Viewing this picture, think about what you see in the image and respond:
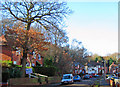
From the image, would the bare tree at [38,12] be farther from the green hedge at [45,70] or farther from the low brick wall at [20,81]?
the green hedge at [45,70]

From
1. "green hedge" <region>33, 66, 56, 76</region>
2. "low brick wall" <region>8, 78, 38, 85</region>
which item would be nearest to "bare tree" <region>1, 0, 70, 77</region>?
"low brick wall" <region>8, 78, 38, 85</region>

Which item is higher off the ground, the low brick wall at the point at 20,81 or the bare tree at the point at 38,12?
the bare tree at the point at 38,12

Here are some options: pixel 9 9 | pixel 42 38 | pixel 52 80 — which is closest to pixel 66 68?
pixel 52 80

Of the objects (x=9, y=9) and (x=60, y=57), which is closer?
(x=9, y=9)

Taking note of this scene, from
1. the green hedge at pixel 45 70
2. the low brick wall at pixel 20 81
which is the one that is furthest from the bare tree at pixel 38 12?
the green hedge at pixel 45 70

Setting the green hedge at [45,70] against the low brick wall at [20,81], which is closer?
the low brick wall at [20,81]

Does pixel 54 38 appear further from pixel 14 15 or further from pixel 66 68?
pixel 66 68

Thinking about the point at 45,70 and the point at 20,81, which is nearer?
the point at 20,81

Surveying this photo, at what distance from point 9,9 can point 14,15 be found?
1164 millimetres

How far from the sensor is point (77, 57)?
5753 cm

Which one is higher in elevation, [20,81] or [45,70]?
[45,70]

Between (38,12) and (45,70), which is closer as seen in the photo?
(38,12)

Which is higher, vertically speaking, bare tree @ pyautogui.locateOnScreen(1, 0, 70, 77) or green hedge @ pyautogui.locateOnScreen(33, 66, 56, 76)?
bare tree @ pyautogui.locateOnScreen(1, 0, 70, 77)

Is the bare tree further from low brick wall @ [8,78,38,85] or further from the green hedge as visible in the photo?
the green hedge
